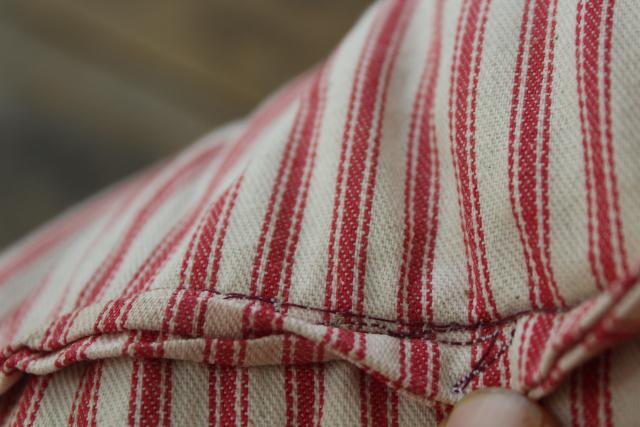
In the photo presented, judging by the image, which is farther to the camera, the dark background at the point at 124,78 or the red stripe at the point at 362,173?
the dark background at the point at 124,78

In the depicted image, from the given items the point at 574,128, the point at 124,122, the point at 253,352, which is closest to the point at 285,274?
the point at 253,352

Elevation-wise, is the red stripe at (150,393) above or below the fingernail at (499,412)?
above

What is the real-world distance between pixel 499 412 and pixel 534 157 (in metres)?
0.13

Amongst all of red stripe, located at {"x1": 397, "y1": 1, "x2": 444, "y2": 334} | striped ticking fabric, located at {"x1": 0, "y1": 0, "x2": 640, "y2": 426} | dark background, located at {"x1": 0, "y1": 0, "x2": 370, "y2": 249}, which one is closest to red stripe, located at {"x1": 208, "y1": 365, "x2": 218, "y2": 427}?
striped ticking fabric, located at {"x1": 0, "y1": 0, "x2": 640, "y2": 426}

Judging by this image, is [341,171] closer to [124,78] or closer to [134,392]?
[134,392]

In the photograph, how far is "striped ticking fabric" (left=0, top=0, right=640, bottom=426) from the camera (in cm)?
28

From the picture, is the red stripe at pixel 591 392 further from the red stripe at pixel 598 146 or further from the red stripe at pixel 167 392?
the red stripe at pixel 167 392

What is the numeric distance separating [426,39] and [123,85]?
692 millimetres

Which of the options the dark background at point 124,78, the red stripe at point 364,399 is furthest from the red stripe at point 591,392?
the dark background at point 124,78

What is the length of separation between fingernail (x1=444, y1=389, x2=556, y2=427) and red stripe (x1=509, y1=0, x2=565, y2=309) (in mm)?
47

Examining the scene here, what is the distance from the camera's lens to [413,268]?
33 centimetres

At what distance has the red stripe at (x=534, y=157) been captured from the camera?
30 centimetres

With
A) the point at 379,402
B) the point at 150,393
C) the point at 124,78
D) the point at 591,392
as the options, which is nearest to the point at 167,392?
the point at 150,393

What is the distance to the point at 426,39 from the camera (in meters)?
0.41
